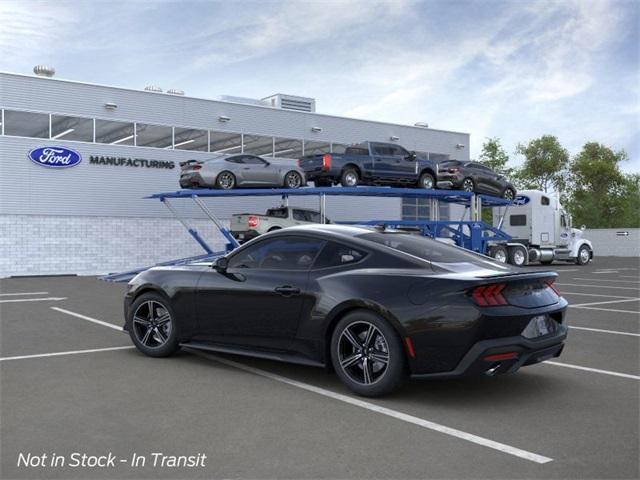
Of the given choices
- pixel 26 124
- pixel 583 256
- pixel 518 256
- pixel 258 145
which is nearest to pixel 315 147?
pixel 258 145

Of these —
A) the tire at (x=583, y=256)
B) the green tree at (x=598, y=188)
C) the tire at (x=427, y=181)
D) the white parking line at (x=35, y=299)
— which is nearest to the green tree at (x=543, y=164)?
the green tree at (x=598, y=188)

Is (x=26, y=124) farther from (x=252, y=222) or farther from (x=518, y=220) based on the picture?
(x=518, y=220)

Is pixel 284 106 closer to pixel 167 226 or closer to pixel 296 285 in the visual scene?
pixel 167 226

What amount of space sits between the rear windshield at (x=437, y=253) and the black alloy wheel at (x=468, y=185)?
18125 millimetres

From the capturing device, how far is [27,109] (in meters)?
25.1

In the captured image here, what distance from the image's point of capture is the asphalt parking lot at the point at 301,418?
→ 389 cm

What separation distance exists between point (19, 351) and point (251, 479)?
16.4ft

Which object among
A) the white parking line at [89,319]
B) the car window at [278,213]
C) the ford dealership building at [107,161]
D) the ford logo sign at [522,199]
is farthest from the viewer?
the ford logo sign at [522,199]

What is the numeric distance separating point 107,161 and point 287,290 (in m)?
22.7

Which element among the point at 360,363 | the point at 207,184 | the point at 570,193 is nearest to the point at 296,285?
the point at 360,363

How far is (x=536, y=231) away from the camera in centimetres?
3066

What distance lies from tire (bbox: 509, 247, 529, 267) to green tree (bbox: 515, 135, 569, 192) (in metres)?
44.5

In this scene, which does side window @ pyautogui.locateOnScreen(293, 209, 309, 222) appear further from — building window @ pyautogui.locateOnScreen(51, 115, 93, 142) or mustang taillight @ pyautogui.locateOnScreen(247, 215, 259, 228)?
building window @ pyautogui.locateOnScreen(51, 115, 93, 142)

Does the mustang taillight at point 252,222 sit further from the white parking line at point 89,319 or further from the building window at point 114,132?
the white parking line at point 89,319
